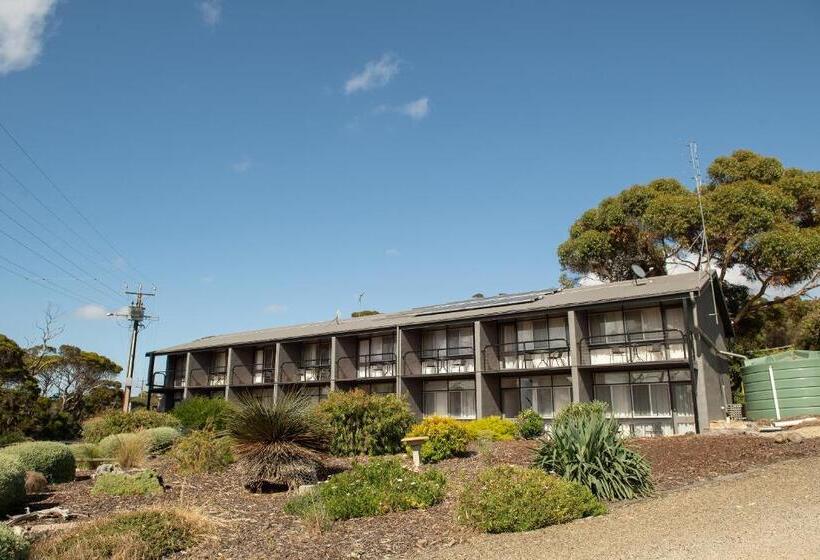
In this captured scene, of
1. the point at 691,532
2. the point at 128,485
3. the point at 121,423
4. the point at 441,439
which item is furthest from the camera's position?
the point at 121,423

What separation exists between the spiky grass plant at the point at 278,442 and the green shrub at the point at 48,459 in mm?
4626

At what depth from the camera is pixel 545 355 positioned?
26.6 metres

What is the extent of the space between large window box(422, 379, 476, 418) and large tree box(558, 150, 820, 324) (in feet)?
41.5

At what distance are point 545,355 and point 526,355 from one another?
87cm

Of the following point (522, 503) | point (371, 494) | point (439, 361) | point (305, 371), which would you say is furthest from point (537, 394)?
point (522, 503)

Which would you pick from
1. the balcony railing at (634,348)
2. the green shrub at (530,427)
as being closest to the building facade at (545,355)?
the balcony railing at (634,348)

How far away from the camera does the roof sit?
24.1 meters

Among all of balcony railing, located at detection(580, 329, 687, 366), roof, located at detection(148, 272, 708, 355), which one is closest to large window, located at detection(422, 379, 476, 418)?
roof, located at detection(148, 272, 708, 355)

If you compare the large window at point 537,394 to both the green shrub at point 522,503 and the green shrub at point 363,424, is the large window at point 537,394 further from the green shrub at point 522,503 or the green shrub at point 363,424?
the green shrub at point 522,503

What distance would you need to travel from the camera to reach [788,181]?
106 ft

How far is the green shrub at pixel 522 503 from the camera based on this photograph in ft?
28.9

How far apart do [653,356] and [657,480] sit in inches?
491

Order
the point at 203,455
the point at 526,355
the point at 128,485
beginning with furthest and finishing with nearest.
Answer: the point at 526,355, the point at 203,455, the point at 128,485

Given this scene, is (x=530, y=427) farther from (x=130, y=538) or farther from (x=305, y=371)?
(x=130, y=538)
